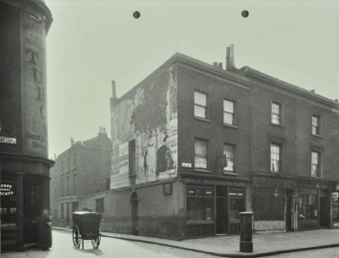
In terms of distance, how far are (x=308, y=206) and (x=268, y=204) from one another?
423 centimetres

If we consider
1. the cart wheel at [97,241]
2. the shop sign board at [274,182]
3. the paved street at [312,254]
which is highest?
the shop sign board at [274,182]

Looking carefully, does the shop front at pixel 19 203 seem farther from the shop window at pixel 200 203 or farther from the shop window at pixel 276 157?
the shop window at pixel 276 157

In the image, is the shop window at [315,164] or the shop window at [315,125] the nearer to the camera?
the shop window at [315,164]

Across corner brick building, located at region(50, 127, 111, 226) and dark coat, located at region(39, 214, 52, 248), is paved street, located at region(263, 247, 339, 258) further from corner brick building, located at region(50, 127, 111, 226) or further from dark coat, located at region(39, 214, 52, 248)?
corner brick building, located at region(50, 127, 111, 226)

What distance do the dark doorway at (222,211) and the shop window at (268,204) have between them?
209 cm

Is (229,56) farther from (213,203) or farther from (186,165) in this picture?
(213,203)

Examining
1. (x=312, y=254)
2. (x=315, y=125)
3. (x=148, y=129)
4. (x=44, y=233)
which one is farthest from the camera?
(x=315, y=125)

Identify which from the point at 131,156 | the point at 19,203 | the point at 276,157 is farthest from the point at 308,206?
the point at 19,203

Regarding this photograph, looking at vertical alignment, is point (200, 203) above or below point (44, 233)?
above

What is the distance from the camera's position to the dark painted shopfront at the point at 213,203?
18172 millimetres

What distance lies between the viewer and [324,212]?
82.9 ft

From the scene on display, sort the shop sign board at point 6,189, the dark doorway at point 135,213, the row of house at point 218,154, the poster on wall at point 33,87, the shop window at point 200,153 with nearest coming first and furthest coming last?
the shop sign board at point 6,189
the poster on wall at point 33,87
the row of house at point 218,154
the shop window at point 200,153
the dark doorway at point 135,213

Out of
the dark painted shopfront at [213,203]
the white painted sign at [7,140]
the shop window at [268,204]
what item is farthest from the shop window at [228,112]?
the white painted sign at [7,140]

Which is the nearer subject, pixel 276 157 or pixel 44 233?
pixel 44 233
